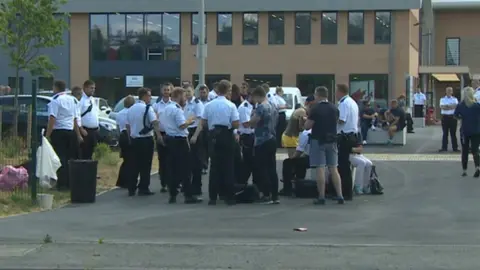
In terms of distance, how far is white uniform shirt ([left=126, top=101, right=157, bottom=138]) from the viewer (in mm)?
13539

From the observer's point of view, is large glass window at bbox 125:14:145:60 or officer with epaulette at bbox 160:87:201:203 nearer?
officer with epaulette at bbox 160:87:201:203

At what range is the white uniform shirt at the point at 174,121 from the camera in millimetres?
12703

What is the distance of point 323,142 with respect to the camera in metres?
12.2

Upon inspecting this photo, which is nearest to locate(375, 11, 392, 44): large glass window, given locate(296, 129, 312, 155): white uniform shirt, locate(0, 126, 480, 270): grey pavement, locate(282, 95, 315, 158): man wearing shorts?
locate(0, 126, 480, 270): grey pavement

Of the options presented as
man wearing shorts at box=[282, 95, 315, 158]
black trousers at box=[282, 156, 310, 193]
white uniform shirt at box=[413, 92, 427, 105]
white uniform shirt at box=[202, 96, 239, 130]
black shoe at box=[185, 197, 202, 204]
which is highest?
white uniform shirt at box=[413, 92, 427, 105]

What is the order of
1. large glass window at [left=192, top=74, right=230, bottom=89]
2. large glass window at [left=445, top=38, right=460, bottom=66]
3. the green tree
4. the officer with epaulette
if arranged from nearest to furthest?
the officer with epaulette → the green tree → large glass window at [left=192, top=74, right=230, bottom=89] → large glass window at [left=445, top=38, right=460, bottom=66]

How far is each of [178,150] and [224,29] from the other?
3234cm

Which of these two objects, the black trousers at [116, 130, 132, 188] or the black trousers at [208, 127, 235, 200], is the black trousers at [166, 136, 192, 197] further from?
the black trousers at [116, 130, 132, 188]

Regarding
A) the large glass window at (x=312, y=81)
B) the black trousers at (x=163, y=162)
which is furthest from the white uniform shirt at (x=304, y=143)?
the large glass window at (x=312, y=81)

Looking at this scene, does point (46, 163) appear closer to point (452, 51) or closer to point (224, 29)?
point (224, 29)

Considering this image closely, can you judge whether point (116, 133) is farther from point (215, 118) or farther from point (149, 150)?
point (215, 118)

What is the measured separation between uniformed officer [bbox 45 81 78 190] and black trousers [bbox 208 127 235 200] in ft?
8.72

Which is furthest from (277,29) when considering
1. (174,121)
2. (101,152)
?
(174,121)

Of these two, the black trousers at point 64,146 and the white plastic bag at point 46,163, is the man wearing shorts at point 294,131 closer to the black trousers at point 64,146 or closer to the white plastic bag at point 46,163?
the black trousers at point 64,146
